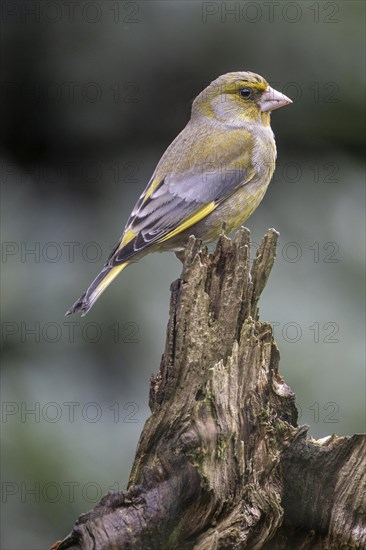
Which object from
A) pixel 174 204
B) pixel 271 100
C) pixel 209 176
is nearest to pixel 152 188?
pixel 174 204

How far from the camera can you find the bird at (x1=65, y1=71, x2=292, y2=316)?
5855mm

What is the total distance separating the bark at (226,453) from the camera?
4098 millimetres

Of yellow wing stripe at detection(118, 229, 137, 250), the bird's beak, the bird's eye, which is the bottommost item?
yellow wing stripe at detection(118, 229, 137, 250)

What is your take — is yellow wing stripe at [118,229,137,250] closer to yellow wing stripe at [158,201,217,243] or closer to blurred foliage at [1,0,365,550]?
yellow wing stripe at [158,201,217,243]

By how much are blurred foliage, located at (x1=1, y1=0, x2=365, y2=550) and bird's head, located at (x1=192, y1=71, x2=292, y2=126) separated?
1.31 meters

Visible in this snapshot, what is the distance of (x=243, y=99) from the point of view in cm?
653

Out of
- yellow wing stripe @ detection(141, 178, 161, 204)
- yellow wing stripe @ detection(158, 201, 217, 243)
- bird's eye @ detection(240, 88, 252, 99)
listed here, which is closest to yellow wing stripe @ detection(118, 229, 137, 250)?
yellow wing stripe @ detection(158, 201, 217, 243)

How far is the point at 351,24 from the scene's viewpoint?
26.7ft

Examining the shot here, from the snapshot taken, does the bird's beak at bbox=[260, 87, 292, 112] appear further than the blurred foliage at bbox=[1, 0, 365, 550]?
No

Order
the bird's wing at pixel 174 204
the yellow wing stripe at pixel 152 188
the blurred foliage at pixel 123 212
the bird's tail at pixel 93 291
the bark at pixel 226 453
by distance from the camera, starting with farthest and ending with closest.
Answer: the blurred foliage at pixel 123 212 → the yellow wing stripe at pixel 152 188 → the bird's wing at pixel 174 204 → the bird's tail at pixel 93 291 → the bark at pixel 226 453

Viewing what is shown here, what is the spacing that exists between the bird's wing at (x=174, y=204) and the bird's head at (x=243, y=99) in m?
0.50

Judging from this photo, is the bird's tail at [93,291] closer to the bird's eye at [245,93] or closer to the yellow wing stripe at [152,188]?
the yellow wing stripe at [152,188]

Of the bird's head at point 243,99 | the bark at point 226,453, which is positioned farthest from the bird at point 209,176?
the bark at point 226,453

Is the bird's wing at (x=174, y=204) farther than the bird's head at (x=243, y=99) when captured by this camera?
No
